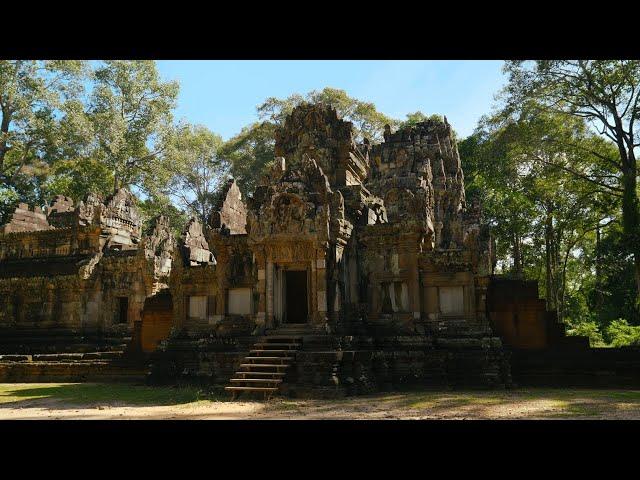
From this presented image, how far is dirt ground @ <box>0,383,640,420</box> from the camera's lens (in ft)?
30.8

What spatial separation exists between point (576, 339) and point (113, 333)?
1819 centimetres

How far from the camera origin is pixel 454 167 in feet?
102

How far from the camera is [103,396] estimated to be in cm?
1310

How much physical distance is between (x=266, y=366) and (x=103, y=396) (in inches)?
161

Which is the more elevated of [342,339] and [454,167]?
[454,167]

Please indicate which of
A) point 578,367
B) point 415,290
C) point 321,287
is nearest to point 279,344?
point 321,287

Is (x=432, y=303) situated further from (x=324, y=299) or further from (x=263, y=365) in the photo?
(x=263, y=365)

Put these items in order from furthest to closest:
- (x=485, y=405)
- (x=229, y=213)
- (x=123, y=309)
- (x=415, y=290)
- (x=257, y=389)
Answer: (x=123, y=309)
(x=229, y=213)
(x=415, y=290)
(x=257, y=389)
(x=485, y=405)

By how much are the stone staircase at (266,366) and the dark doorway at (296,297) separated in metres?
2.93

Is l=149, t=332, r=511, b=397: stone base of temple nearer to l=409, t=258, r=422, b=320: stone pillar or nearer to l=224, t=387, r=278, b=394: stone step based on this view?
l=224, t=387, r=278, b=394: stone step

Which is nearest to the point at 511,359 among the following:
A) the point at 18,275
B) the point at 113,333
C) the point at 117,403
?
the point at 117,403
